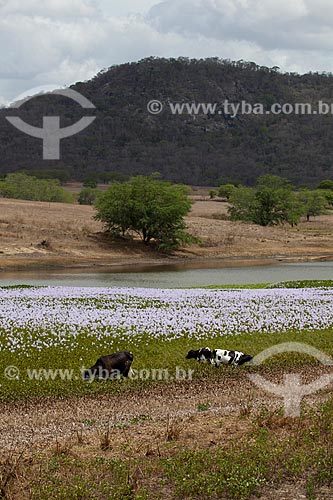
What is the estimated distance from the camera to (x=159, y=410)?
1410 cm

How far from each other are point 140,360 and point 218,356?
190 centimetres

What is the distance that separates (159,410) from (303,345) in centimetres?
668

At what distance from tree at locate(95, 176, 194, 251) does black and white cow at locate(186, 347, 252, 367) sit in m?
55.7

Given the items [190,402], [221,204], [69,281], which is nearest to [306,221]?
[221,204]

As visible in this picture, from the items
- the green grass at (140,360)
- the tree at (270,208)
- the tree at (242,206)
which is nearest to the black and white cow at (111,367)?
the green grass at (140,360)

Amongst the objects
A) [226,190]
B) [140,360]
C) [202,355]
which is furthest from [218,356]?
[226,190]

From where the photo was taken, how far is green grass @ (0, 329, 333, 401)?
49.2 ft

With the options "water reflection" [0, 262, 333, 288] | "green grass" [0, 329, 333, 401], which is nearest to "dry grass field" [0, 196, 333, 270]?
"water reflection" [0, 262, 333, 288]

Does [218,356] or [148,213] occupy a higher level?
[148,213]

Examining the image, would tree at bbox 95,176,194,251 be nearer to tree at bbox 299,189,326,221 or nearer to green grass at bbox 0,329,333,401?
tree at bbox 299,189,326,221

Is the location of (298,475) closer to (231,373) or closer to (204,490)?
(204,490)

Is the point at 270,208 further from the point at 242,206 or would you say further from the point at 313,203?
the point at 313,203

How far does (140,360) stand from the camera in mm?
17281

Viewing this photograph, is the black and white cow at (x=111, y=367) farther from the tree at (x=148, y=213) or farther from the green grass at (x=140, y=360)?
the tree at (x=148, y=213)
